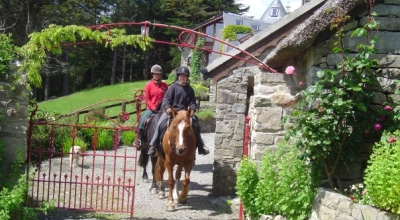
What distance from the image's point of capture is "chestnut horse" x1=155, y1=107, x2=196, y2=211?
8352mm

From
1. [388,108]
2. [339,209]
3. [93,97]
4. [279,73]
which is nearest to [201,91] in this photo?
[93,97]

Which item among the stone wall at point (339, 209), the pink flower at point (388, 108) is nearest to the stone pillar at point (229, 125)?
the pink flower at point (388, 108)

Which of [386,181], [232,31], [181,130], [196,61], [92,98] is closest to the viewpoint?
[386,181]

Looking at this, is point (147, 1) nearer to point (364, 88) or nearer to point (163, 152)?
point (163, 152)

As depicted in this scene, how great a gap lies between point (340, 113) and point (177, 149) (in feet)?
11.0

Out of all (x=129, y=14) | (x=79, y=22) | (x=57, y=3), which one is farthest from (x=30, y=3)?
(x=129, y=14)

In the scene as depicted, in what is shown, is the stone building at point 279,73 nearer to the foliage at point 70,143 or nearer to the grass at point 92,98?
the foliage at point 70,143

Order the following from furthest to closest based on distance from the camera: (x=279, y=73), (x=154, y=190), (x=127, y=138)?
(x=127, y=138) → (x=154, y=190) → (x=279, y=73)

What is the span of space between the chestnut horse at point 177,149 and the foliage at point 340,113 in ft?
9.08

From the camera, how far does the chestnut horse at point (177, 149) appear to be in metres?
8.35

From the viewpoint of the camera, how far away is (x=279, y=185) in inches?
253

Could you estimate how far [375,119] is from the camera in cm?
581

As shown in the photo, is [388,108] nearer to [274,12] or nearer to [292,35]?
[292,35]

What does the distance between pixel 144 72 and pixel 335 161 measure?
39.1 m
